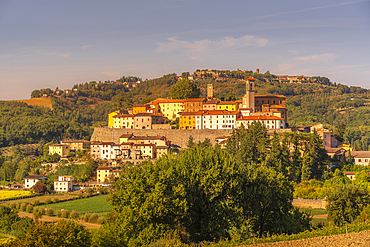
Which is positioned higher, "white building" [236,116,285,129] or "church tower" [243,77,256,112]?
"church tower" [243,77,256,112]

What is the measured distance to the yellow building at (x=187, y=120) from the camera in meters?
71.2

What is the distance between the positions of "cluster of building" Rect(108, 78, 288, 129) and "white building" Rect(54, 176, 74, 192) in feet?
53.3

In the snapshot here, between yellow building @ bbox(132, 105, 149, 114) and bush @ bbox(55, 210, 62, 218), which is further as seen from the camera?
yellow building @ bbox(132, 105, 149, 114)

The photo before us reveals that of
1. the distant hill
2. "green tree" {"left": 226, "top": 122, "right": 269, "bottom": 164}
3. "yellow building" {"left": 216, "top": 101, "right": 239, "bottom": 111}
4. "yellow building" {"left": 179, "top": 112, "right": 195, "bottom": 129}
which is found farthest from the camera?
the distant hill

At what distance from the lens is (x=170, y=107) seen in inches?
3115

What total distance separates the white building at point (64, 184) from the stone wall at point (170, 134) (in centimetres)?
1211

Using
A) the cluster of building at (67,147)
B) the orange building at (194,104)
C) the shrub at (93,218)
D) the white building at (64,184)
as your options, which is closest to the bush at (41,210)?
the shrub at (93,218)

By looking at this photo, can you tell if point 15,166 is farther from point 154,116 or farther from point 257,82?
point 257,82

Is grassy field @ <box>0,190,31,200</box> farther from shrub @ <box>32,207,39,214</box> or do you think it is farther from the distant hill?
the distant hill

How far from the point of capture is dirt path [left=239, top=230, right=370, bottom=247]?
63.4 feet

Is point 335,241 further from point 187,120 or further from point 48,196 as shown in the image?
point 187,120

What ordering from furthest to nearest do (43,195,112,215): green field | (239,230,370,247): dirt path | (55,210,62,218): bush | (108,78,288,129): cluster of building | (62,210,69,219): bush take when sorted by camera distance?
(108,78,288,129): cluster of building → (43,195,112,215): green field → (55,210,62,218): bush → (62,210,69,219): bush → (239,230,370,247): dirt path

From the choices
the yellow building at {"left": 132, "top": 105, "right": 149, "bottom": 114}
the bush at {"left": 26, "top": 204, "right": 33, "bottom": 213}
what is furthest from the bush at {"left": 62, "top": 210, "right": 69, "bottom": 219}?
the yellow building at {"left": 132, "top": 105, "right": 149, "bottom": 114}

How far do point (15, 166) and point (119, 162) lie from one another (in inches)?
933
